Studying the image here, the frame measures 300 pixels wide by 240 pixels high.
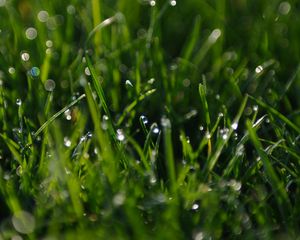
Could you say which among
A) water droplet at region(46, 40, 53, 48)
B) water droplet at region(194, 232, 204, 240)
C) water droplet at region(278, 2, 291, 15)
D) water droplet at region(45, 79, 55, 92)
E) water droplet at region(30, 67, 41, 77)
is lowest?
water droplet at region(278, 2, 291, 15)

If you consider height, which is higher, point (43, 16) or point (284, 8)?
point (43, 16)

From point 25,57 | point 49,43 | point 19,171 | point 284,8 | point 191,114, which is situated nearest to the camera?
point 19,171

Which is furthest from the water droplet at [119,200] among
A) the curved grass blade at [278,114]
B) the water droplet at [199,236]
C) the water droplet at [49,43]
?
the water droplet at [49,43]

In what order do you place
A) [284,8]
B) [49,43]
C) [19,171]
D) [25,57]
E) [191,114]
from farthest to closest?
1. [284,8]
2. [49,43]
3. [25,57]
4. [191,114]
5. [19,171]

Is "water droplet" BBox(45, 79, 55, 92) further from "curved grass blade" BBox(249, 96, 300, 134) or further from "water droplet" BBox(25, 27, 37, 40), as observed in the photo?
"curved grass blade" BBox(249, 96, 300, 134)

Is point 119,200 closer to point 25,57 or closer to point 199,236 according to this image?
point 199,236

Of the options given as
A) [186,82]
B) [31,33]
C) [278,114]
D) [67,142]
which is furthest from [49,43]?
[278,114]


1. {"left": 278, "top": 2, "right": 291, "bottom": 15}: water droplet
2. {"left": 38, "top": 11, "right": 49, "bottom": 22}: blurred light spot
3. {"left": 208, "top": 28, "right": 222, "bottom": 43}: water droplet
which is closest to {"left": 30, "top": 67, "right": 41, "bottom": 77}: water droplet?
{"left": 38, "top": 11, "right": 49, "bottom": 22}: blurred light spot

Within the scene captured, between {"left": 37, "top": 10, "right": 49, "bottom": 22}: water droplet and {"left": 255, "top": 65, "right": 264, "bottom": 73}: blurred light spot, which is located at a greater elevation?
{"left": 37, "top": 10, "right": 49, "bottom": 22}: water droplet
